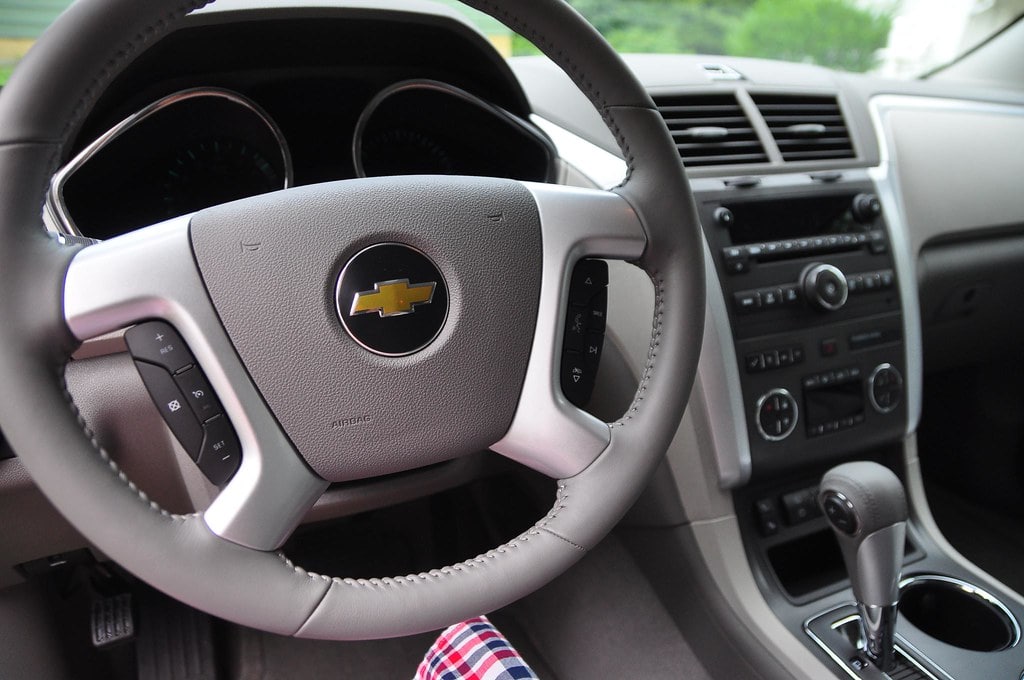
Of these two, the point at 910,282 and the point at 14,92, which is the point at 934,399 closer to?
the point at 910,282

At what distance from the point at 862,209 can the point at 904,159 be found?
0.22m

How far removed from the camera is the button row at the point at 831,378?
3.88ft

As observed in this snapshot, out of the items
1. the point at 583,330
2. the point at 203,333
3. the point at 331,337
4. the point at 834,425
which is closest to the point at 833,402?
the point at 834,425

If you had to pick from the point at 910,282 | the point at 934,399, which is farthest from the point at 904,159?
the point at 934,399

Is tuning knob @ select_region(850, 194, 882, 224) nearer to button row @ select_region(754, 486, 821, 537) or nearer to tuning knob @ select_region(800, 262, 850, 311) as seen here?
tuning knob @ select_region(800, 262, 850, 311)

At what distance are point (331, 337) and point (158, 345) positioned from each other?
0.14 meters

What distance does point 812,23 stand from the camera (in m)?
1.69

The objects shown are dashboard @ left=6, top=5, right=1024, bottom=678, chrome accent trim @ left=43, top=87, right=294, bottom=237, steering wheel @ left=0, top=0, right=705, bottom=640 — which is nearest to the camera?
steering wheel @ left=0, top=0, right=705, bottom=640

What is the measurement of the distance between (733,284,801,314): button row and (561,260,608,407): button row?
391 millimetres

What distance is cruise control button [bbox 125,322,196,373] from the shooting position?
666 millimetres

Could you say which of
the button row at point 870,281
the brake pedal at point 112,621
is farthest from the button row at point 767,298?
the brake pedal at point 112,621

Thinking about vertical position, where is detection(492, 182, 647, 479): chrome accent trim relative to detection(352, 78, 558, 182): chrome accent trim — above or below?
below

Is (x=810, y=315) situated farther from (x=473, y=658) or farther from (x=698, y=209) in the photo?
(x=473, y=658)

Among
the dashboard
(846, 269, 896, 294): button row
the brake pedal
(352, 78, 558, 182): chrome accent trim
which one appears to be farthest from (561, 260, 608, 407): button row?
the brake pedal
